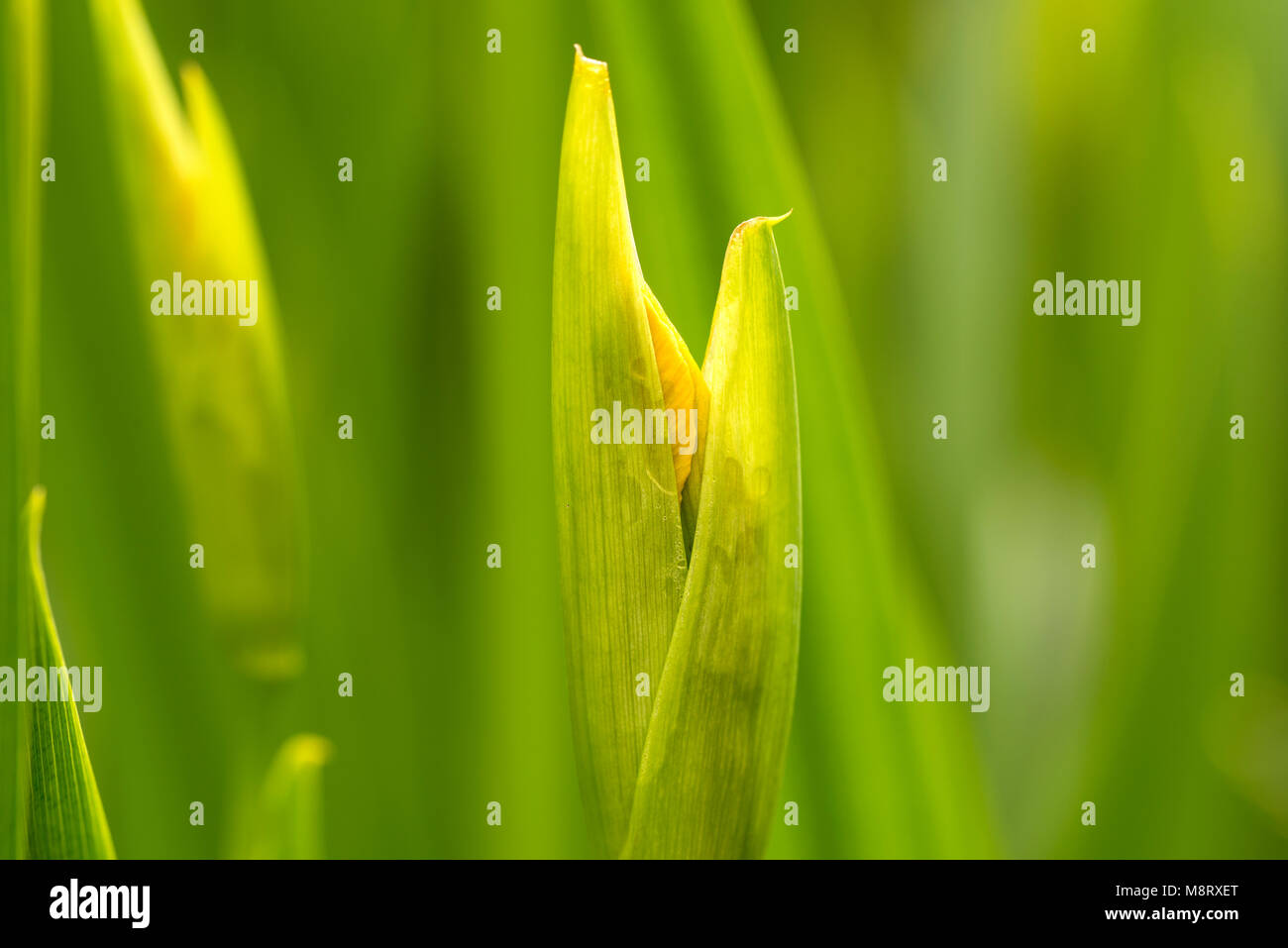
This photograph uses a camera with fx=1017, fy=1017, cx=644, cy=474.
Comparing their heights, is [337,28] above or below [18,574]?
above

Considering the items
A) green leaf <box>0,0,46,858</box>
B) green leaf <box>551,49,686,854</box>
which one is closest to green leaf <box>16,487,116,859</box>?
green leaf <box>0,0,46,858</box>

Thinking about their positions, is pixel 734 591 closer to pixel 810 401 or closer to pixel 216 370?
pixel 810 401

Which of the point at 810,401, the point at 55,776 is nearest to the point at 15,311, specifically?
the point at 55,776


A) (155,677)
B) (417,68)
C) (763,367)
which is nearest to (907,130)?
Answer: (417,68)

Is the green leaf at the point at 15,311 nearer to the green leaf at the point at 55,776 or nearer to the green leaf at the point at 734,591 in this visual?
the green leaf at the point at 55,776

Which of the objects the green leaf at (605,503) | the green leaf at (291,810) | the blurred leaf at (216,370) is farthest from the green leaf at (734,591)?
the blurred leaf at (216,370)

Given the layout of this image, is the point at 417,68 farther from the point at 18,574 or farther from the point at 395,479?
the point at 18,574
